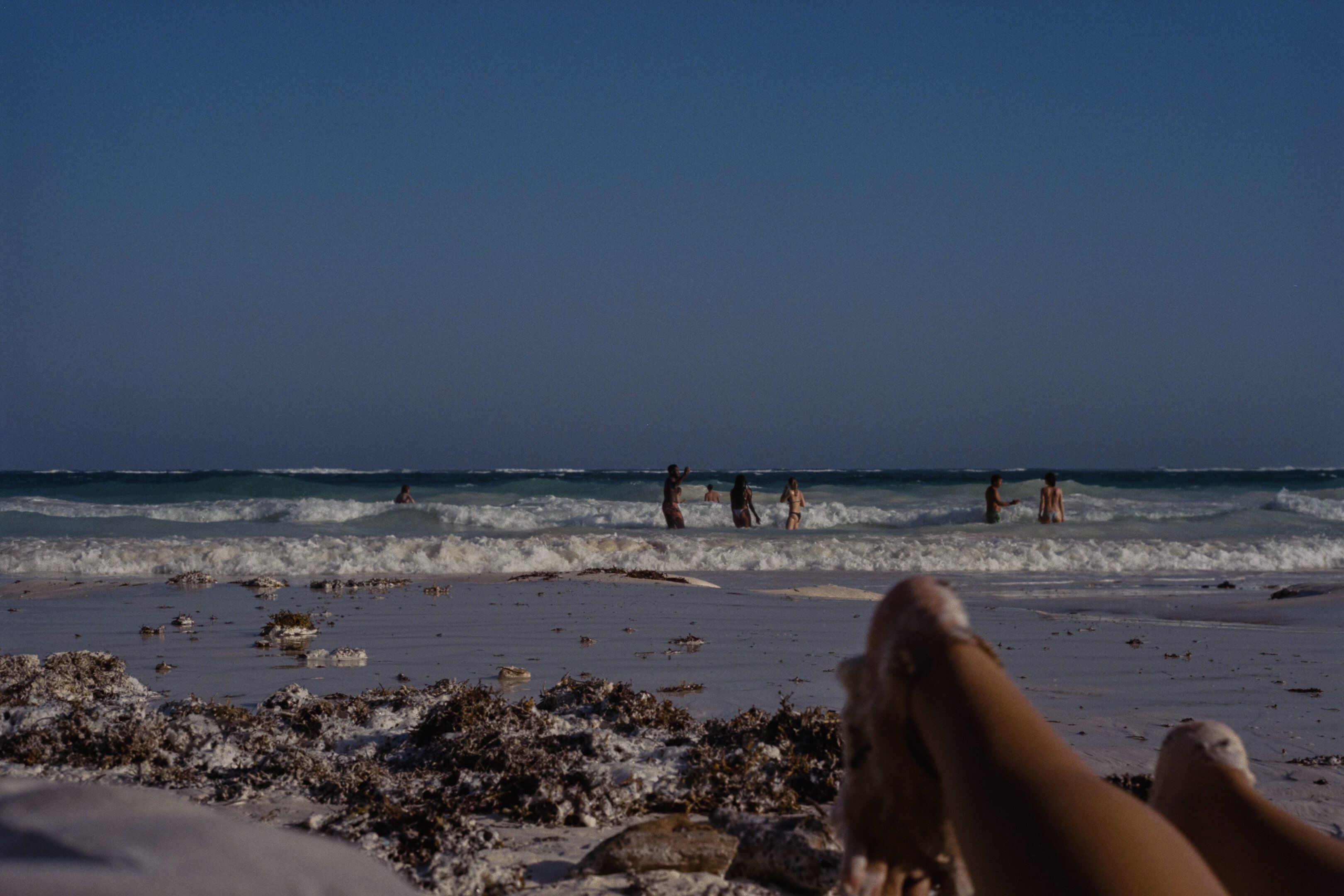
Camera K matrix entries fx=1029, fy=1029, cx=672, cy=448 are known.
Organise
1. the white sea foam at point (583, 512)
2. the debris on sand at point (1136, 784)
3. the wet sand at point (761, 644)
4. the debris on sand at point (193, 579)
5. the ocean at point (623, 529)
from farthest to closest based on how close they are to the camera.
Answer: the white sea foam at point (583, 512) < the ocean at point (623, 529) < the debris on sand at point (193, 579) < the wet sand at point (761, 644) < the debris on sand at point (1136, 784)

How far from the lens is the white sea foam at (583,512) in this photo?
1044 inches

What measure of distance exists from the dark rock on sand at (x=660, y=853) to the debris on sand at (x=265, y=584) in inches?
344

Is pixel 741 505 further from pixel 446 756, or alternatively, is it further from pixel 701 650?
pixel 446 756

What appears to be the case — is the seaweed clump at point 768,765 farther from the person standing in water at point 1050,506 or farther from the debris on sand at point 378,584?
the person standing in water at point 1050,506

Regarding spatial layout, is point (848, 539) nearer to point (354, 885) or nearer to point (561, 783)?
point (561, 783)

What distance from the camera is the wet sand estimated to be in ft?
16.7

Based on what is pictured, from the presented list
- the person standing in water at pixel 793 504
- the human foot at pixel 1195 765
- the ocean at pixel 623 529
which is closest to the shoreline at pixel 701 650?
the human foot at pixel 1195 765

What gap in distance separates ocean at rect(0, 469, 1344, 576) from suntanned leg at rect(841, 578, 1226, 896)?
12080 mm

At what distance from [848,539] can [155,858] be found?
16.1 meters

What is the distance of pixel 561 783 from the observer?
3600mm

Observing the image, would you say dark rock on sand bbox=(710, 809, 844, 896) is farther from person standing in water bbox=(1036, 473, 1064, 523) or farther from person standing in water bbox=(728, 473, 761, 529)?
person standing in water bbox=(1036, 473, 1064, 523)

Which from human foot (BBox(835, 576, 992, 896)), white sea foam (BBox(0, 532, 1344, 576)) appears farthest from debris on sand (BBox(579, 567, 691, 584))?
human foot (BBox(835, 576, 992, 896))

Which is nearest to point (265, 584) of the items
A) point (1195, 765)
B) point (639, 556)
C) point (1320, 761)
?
point (639, 556)

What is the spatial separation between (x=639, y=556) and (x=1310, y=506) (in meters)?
21.3
